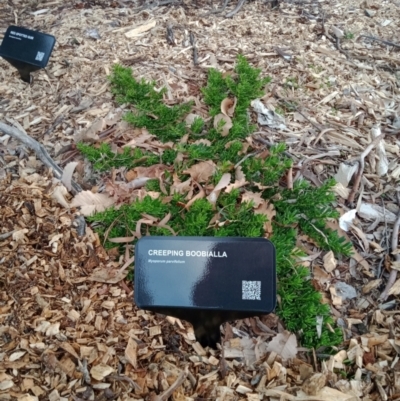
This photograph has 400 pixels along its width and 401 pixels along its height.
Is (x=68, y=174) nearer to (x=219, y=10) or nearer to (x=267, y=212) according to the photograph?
(x=267, y=212)

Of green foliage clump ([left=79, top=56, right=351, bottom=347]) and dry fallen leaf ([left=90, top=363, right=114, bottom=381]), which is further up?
green foliage clump ([left=79, top=56, right=351, bottom=347])

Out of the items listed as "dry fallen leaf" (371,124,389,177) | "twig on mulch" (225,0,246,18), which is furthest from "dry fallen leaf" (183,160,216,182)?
"twig on mulch" (225,0,246,18)

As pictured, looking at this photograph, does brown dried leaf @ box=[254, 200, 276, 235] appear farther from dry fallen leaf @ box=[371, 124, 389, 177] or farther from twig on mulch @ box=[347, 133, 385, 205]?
dry fallen leaf @ box=[371, 124, 389, 177]

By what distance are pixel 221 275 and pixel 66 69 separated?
2582 millimetres

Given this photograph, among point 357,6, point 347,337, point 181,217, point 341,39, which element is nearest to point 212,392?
point 347,337

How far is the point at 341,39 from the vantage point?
13.6 feet

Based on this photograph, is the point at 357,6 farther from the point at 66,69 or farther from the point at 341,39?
the point at 66,69

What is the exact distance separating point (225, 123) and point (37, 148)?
4.02 feet

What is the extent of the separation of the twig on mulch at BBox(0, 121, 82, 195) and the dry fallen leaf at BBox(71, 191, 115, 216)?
0.12 m

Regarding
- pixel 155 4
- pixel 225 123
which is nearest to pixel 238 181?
pixel 225 123

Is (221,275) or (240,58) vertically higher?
(240,58)

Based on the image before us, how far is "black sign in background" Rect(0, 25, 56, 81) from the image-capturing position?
3496 millimetres

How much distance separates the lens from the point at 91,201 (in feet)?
8.99

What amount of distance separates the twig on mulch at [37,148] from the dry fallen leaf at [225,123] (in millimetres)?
934
